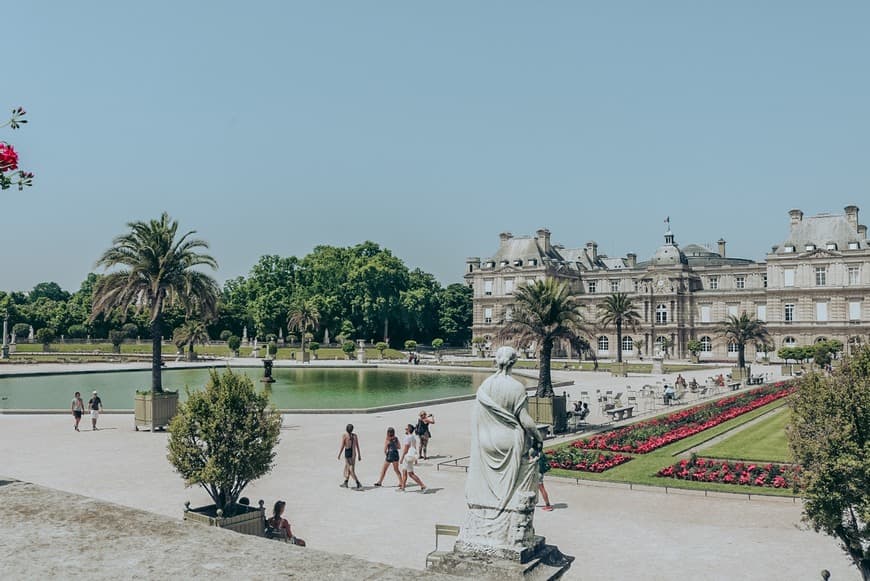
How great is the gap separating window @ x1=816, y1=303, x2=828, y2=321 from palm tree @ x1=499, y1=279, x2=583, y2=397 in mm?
57673

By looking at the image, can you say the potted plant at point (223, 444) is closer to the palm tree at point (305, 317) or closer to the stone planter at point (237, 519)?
the stone planter at point (237, 519)

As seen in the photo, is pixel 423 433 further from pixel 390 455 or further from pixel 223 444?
pixel 223 444

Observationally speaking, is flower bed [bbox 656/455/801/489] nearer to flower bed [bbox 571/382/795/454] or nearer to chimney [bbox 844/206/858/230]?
flower bed [bbox 571/382/795/454]

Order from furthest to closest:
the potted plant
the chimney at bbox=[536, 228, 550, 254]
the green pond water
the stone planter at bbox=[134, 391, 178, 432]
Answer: the chimney at bbox=[536, 228, 550, 254]
the green pond water
the stone planter at bbox=[134, 391, 178, 432]
the potted plant

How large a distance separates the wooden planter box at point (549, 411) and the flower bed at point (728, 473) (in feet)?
23.3

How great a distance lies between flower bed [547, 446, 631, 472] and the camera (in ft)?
58.5

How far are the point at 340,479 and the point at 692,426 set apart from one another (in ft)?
43.3

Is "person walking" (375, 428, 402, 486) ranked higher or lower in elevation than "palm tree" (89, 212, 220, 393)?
lower

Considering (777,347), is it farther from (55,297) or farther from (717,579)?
(55,297)

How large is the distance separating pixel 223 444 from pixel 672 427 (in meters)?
17.1

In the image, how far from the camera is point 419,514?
1364 cm

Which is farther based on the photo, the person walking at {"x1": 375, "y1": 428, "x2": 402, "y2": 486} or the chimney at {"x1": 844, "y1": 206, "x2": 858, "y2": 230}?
the chimney at {"x1": 844, "y1": 206, "x2": 858, "y2": 230}

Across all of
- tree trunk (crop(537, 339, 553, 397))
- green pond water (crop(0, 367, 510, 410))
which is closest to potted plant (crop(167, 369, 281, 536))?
tree trunk (crop(537, 339, 553, 397))

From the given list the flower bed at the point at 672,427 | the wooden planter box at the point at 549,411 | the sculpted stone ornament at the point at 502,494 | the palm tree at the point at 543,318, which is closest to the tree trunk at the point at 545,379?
the palm tree at the point at 543,318
